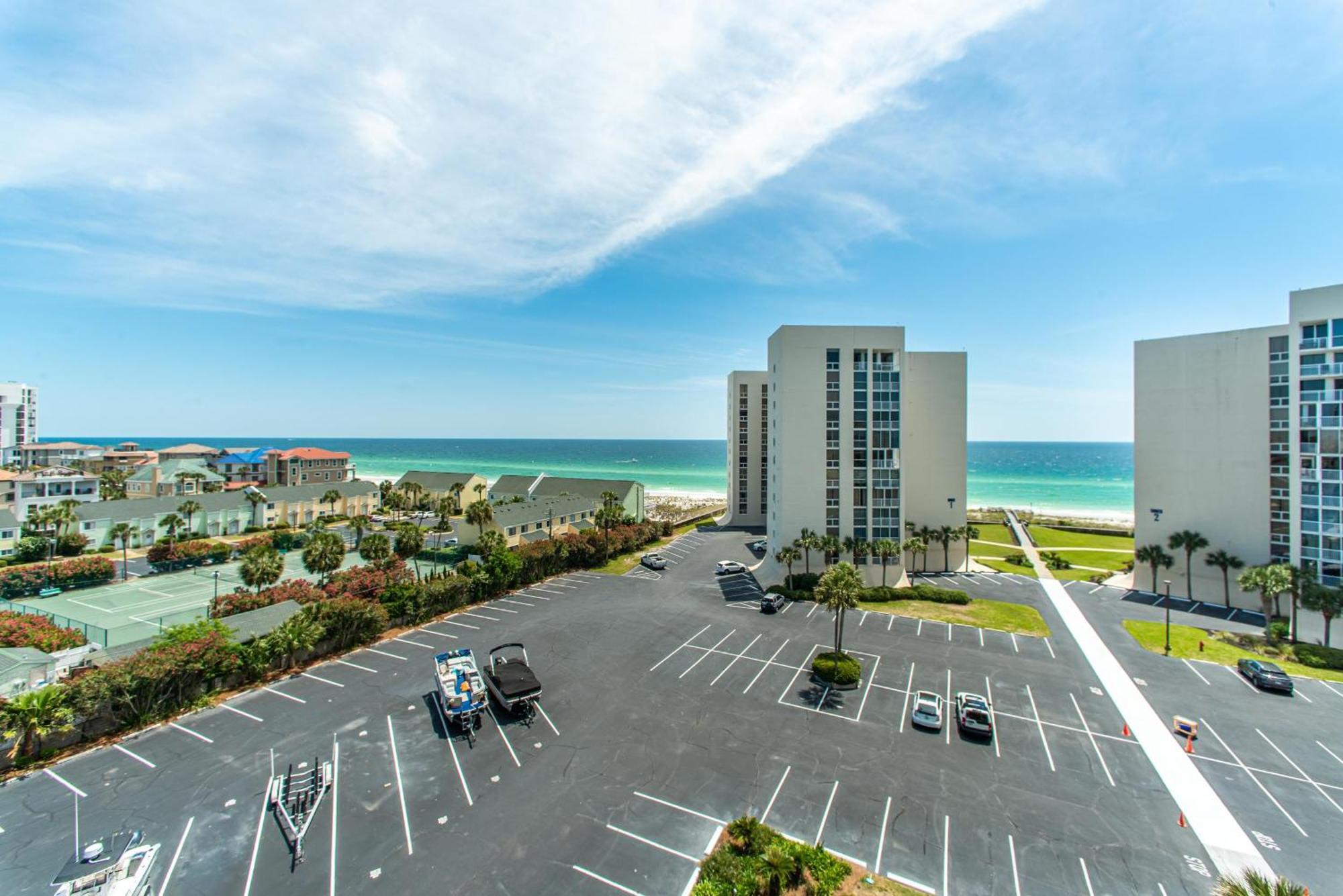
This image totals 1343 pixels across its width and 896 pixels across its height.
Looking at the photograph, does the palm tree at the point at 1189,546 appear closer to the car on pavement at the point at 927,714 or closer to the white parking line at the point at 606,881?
the car on pavement at the point at 927,714

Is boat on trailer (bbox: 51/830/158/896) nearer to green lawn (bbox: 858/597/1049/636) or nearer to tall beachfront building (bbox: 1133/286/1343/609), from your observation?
green lawn (bbox: 858/597/1049/636)

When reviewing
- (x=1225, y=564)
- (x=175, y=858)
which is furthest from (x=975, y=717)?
(x=1225, y=564)

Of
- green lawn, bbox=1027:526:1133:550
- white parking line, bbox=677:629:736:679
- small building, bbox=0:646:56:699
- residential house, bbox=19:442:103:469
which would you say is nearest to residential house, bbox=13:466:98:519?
residential house, bbox=19:442:103:469

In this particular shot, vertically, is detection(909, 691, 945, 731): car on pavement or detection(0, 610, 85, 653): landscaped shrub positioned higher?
detection(0, 610, 85, 653): landscaped shrub

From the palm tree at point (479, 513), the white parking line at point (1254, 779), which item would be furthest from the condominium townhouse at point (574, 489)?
the white parking line at point (1254, 779)

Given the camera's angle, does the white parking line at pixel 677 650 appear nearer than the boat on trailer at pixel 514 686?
No

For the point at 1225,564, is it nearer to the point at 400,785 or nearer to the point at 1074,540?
the point at 1074,540
